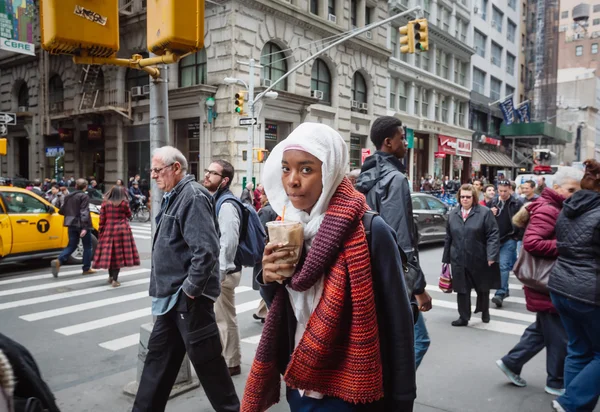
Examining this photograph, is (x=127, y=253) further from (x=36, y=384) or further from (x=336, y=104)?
(x=336, y=104)

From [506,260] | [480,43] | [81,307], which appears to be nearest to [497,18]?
[480,43]

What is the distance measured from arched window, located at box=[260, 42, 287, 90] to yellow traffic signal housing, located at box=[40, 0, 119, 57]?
21042mm

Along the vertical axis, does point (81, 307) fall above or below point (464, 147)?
below

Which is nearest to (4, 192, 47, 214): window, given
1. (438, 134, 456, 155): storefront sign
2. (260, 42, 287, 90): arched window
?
(260, 42, 287, 90): arched window

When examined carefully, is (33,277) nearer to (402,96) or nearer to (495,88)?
(402,96)

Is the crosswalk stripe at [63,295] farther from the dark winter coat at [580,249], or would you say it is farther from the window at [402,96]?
the window at [402,96]

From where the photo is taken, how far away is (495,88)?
52250mm

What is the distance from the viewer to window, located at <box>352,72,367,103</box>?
3119cm

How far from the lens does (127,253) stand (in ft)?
30.7

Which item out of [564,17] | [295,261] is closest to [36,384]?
[295,261]

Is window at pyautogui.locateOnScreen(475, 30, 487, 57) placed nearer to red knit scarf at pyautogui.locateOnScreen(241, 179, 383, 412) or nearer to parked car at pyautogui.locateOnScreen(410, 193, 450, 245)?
parked car at pyautogui.locateOnScreen(410, 193, 450, 245)

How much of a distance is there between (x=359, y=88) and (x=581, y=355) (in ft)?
95.8

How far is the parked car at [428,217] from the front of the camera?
45.5ft

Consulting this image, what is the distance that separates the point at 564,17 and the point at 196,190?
4789 inches
